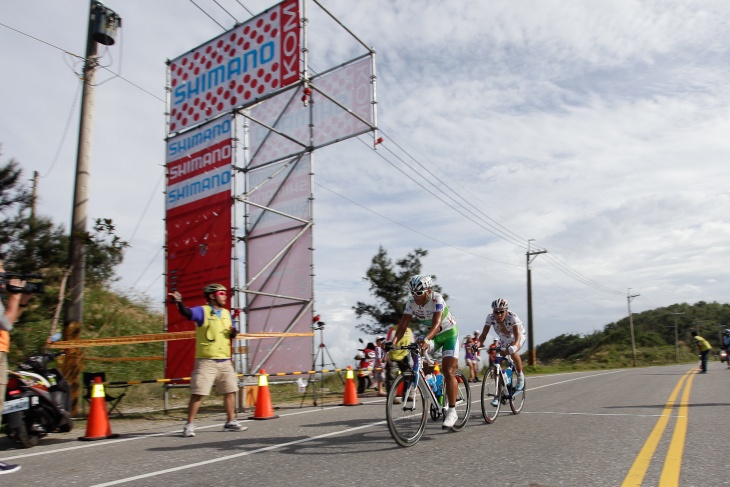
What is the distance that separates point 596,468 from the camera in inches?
195

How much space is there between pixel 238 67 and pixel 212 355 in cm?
1010

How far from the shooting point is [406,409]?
20.8 ft

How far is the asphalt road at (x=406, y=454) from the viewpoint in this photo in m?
4.73

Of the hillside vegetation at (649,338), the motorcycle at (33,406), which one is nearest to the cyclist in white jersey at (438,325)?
the motorcycle at (33,406)

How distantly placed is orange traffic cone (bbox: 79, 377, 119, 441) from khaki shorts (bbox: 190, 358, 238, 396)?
1494mm

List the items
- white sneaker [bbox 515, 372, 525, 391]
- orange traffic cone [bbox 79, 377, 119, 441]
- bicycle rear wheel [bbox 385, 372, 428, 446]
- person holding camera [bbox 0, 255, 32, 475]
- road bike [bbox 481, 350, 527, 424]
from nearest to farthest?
person holding camera [bbox 0, 255, 32, 475] < bicycle rear wheel [bbox 385, 372, 428, 446] < orange traffic cone [bbox 79, 377, 119, 441] < road bike [bbox 481, 350, 527, 424] < white sneaker [bbox 515, 372, 525, 391]

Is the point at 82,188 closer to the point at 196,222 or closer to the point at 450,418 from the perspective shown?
the point at 196,222

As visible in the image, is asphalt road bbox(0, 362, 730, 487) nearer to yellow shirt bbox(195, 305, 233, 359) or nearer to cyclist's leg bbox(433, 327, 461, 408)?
cyclist's leg bbox(433, 327, 461, 408)

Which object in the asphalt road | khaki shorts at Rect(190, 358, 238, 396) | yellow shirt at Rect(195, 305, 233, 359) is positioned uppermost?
yellow shirt at Rect(195, 305, 233, 359)

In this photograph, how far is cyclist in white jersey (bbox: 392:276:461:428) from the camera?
7.08 metres

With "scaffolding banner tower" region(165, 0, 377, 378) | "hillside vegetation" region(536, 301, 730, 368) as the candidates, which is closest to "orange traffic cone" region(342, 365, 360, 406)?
"scaffolding banner tower" region(165, 0, 377, 378)

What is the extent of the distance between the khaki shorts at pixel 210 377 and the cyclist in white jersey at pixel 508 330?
3960 millimetres

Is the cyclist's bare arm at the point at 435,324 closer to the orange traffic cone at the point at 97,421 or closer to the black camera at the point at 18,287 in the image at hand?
the black camera at the point at 18,287

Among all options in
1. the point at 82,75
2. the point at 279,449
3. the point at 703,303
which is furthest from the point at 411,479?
the point at 703,303
